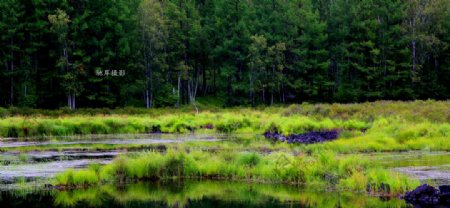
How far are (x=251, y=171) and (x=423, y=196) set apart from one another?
22.5 ft

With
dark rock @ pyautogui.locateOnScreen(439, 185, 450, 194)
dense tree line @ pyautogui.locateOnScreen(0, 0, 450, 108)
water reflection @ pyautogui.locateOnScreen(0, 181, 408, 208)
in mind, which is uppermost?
dense tree line @ pyautogui.locateOnScreen(0, 0, 450, 108)

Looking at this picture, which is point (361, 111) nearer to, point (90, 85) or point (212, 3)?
point (90, 85)

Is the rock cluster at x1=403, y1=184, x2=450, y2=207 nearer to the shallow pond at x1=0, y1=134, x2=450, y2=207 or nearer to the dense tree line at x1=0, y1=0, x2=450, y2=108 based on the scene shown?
the shallow pond at x1=0, y1=134, x2=450, y2=207

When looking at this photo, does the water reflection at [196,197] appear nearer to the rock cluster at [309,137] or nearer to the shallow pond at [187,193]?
the shallow pond at [187,193]

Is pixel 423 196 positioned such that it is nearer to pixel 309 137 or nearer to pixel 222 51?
pixel 309 137

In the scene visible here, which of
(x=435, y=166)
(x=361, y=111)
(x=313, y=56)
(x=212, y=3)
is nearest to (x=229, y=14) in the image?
(x=212, y=3)

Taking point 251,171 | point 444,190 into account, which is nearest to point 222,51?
point 251,171

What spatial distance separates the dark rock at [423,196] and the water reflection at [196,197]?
12.1 inches

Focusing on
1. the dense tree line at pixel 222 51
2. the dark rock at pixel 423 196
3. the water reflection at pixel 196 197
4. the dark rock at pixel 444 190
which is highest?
the dense tree line at pixel 222 51

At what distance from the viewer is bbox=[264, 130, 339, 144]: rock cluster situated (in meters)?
36.0

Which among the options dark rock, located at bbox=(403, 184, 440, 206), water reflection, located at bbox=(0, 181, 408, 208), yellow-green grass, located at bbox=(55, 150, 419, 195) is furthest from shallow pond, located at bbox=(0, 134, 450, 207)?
yellow-green grass, located at bbox=(55, 150, 419, 195)

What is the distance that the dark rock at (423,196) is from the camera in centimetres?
1681

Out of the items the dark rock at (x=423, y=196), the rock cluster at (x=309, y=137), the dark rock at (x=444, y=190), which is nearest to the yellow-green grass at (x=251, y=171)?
the dark rock at (x=423, y=196)

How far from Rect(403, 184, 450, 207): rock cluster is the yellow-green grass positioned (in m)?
1.28
